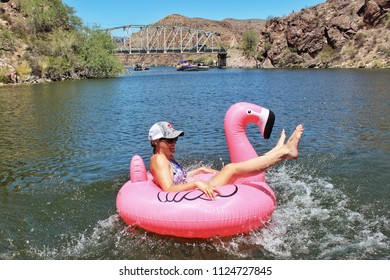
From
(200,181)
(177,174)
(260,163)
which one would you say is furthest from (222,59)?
(260,163)

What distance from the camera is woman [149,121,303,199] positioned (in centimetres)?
653

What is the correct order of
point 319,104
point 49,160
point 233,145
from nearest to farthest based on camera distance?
point 233,145
point 49,160
point 319,104

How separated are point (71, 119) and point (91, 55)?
156 feet

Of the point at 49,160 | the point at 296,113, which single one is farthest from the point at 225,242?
the point at 296,113

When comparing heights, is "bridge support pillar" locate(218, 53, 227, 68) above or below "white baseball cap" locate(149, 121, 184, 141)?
above

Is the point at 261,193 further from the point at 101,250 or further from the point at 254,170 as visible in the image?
the point at 101,250

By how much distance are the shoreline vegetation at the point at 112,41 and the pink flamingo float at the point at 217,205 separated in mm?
50177

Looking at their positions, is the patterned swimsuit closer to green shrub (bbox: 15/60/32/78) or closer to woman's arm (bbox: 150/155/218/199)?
woman's arm (bbox: 150/155/218/199)

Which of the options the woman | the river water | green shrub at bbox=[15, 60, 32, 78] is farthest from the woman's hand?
green shrub at bbox=[15, 60, 32, 78]

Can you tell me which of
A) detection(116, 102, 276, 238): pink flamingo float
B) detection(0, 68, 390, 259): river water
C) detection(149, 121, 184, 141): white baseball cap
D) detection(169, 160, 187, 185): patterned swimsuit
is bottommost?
detection(0, 68, 390, 259): river water

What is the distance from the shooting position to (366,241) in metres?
6.66

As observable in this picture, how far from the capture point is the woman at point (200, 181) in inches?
257

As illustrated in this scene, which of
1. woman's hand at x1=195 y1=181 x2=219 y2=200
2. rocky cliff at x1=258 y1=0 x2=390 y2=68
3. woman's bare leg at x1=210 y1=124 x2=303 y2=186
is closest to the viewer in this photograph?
woman's bare leg at x1=210 y1=124 x2=303 y2=186

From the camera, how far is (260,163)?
21.6 ft
